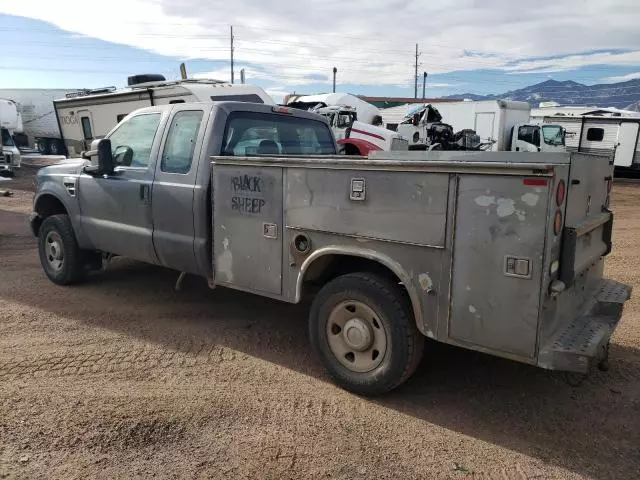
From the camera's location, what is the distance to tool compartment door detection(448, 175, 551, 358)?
2984 mm

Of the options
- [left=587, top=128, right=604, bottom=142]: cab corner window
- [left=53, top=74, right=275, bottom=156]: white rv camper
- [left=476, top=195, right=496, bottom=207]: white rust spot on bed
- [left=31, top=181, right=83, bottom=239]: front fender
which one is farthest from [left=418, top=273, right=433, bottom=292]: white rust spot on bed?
[left=587, top=128, right=604, bottom=142]: cab corner window

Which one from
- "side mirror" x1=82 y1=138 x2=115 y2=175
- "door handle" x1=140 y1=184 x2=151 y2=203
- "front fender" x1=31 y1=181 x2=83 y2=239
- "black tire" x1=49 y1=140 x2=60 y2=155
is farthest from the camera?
"black tire" x1=49 y1=140 x2=60 y2=155

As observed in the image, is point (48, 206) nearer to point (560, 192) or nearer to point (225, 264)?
point (225, 264)

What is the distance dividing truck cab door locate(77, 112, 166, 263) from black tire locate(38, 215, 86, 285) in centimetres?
42

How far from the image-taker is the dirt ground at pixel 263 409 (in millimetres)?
3086

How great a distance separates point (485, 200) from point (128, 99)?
14838 millimetres

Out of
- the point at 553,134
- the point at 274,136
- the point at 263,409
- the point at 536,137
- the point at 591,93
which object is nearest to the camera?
the point at 263,409

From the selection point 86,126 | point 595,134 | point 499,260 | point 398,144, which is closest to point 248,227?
point 499,260

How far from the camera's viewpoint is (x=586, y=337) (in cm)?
334

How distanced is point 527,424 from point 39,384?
3425 millimetres

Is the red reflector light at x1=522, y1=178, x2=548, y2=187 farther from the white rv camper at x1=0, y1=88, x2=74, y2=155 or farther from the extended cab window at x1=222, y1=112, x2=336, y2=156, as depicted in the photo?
the white rv camper at x1=0, y1=88, x2=74, y2=155

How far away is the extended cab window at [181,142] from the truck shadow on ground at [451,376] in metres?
1.52

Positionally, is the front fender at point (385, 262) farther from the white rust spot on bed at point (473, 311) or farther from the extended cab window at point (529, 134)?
the extended cab window at point (529, 134)

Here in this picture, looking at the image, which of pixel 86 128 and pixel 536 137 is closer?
pixel 86 128
